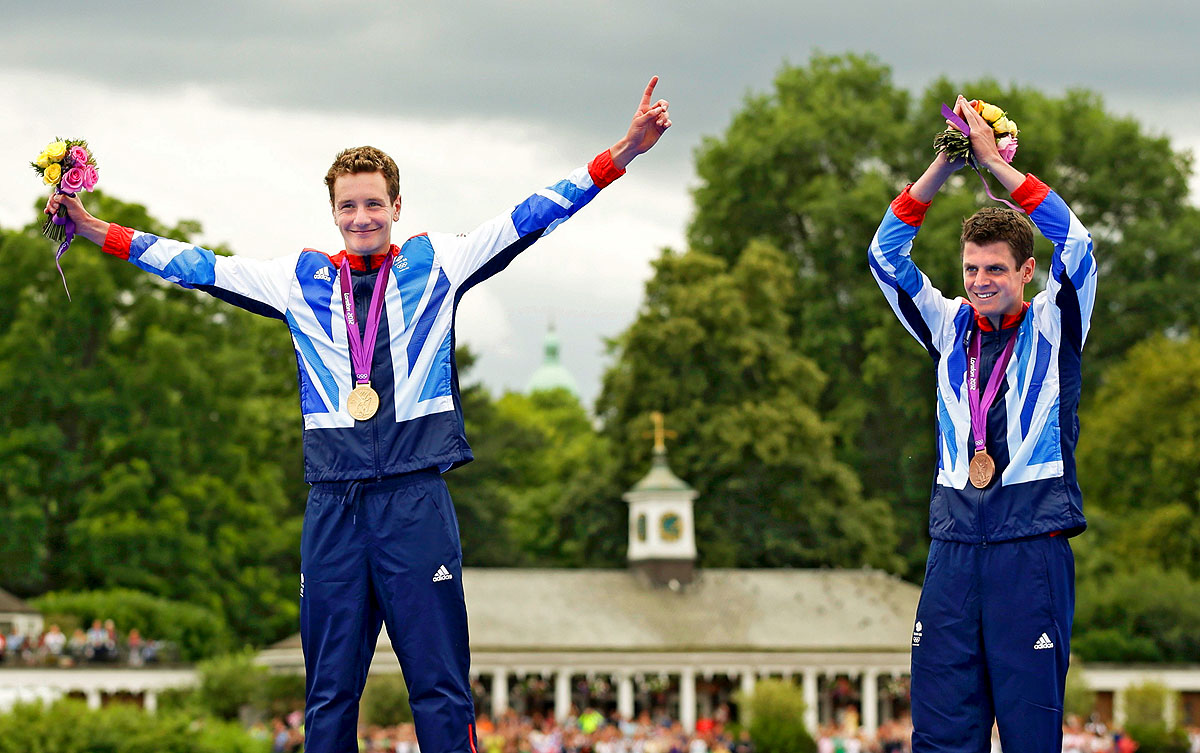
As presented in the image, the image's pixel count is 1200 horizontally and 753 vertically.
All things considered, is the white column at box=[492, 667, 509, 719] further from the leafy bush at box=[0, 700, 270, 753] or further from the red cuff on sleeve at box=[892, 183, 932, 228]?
the red cuff on sleeve at box=[892, 183, 932, 228]

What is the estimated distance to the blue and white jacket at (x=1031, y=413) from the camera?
691cm

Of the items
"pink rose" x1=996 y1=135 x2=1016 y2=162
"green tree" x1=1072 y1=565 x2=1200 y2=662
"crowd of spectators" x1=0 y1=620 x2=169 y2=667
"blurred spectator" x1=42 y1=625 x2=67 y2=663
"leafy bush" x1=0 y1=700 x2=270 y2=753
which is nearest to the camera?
"pink rose" x1=996 y1=135 x2=1016 y2=162

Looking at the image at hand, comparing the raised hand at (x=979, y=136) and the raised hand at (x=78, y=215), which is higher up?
the raised hand at (x=979, y=136)

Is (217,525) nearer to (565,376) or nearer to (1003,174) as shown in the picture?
(1003,174)

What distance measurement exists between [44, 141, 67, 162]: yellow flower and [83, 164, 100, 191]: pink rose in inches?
4.0

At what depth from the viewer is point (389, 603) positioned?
6.73m

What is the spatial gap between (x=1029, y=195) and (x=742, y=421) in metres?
44.8

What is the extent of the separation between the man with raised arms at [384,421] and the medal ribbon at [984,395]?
154 centimetres

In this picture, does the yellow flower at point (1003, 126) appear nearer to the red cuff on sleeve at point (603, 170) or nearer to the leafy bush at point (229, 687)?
the red cuff on sleeve at point (603, 170)

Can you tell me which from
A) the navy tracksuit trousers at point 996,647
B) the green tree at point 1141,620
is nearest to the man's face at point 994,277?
the navy tracksuit trousers at point 996,647

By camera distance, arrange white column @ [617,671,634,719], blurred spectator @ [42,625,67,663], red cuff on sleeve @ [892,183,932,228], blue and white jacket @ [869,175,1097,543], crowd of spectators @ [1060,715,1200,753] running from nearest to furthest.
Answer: blue and white jacket @ [869,175,1097,543]
red cuff on sleeve @ [892,183,932,228]
crowd of spectators @ [1060,715,1200,753]
blurred spectator @ [42,625,67,663]
white column @ [617,671,634,719]

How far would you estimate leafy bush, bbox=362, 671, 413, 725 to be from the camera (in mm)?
35375

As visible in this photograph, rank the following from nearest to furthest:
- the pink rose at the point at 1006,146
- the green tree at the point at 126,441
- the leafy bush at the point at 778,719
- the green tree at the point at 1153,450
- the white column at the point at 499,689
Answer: the pink rose at the point at 1006,146 → the leafy bush at the point at 778,719 → the white column at the point at 499,689 → the green tree at the point at 126,441 → the green tree at the point at 1153,450

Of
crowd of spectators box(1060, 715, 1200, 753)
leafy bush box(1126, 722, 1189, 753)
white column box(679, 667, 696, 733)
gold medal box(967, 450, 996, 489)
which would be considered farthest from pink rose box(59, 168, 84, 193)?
white column box(679, 667, 696, 733)
